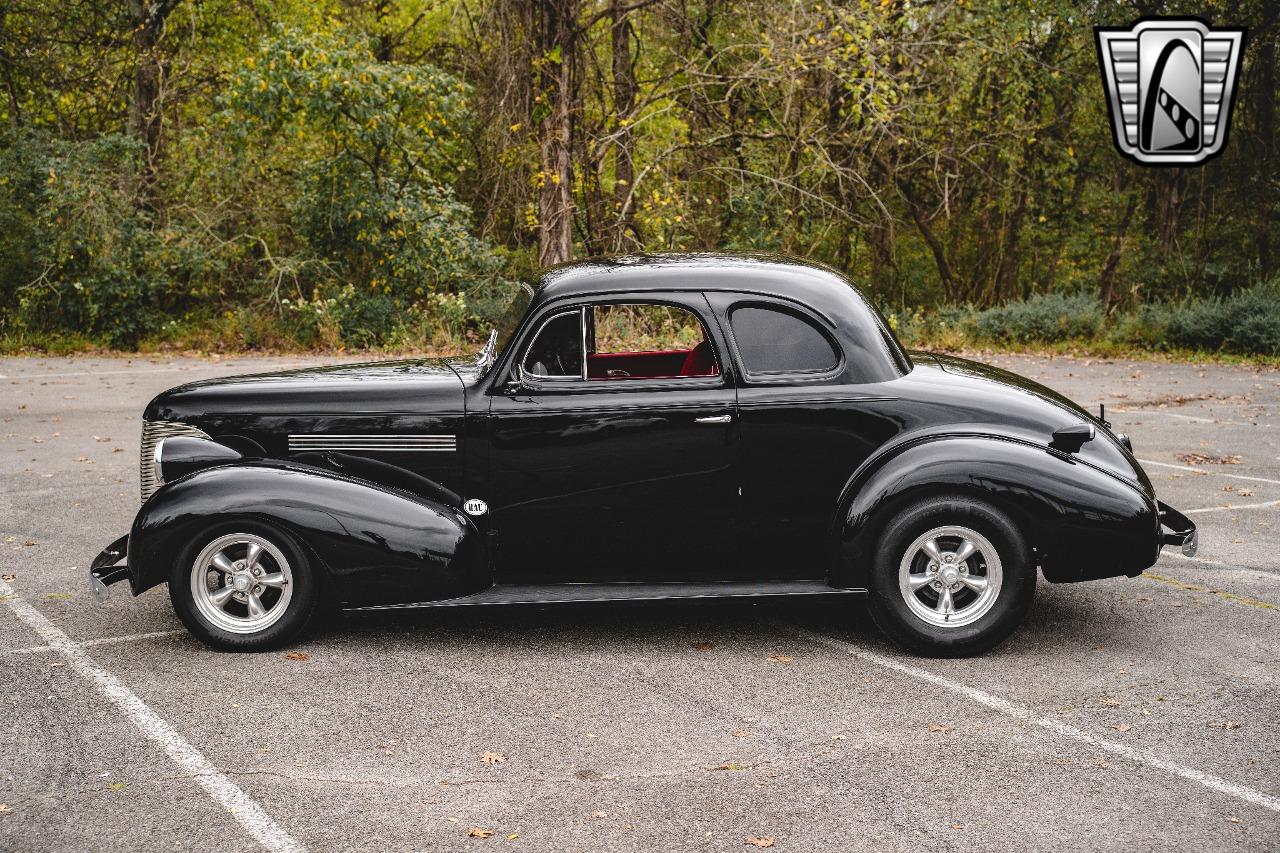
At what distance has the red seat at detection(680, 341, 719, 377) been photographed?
575 cm

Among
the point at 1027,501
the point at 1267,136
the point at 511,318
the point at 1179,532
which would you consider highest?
the point at 1267,136

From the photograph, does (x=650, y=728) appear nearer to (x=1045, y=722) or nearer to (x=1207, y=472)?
(x=1045, y=722)

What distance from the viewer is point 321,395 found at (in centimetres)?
588

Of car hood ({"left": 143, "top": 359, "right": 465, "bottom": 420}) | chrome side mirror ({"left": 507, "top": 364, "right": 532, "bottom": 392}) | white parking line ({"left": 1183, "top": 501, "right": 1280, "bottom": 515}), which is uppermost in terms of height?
chrome side mirror ({"left": 507, "top": 364, "right": 532, "bottom": 392})

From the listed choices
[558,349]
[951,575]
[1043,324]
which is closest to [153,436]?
[558,349]

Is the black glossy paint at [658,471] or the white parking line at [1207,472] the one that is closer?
the black glossy paint at [658,471]

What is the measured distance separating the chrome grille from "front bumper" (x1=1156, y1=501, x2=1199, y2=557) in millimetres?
4733

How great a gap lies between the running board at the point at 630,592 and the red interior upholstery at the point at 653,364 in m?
1.02

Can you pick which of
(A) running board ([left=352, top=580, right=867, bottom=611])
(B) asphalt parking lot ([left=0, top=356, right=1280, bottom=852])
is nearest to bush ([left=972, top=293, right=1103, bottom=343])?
(B) asphalt parking lot ([left=0, top=356, right=1280, bottom=852])

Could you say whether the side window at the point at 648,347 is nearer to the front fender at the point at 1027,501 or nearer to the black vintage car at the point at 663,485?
the black vintage car at the point at 663,485

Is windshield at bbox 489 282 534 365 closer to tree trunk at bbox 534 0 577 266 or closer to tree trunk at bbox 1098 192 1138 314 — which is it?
tree trunk at bbox 534 0 577 266

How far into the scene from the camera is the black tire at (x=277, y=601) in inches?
216

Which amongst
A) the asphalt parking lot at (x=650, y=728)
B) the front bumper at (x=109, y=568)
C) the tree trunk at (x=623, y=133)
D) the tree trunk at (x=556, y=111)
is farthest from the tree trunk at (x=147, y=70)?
the front bumper at (x=109, y=568)

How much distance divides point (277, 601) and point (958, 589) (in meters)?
3.23
